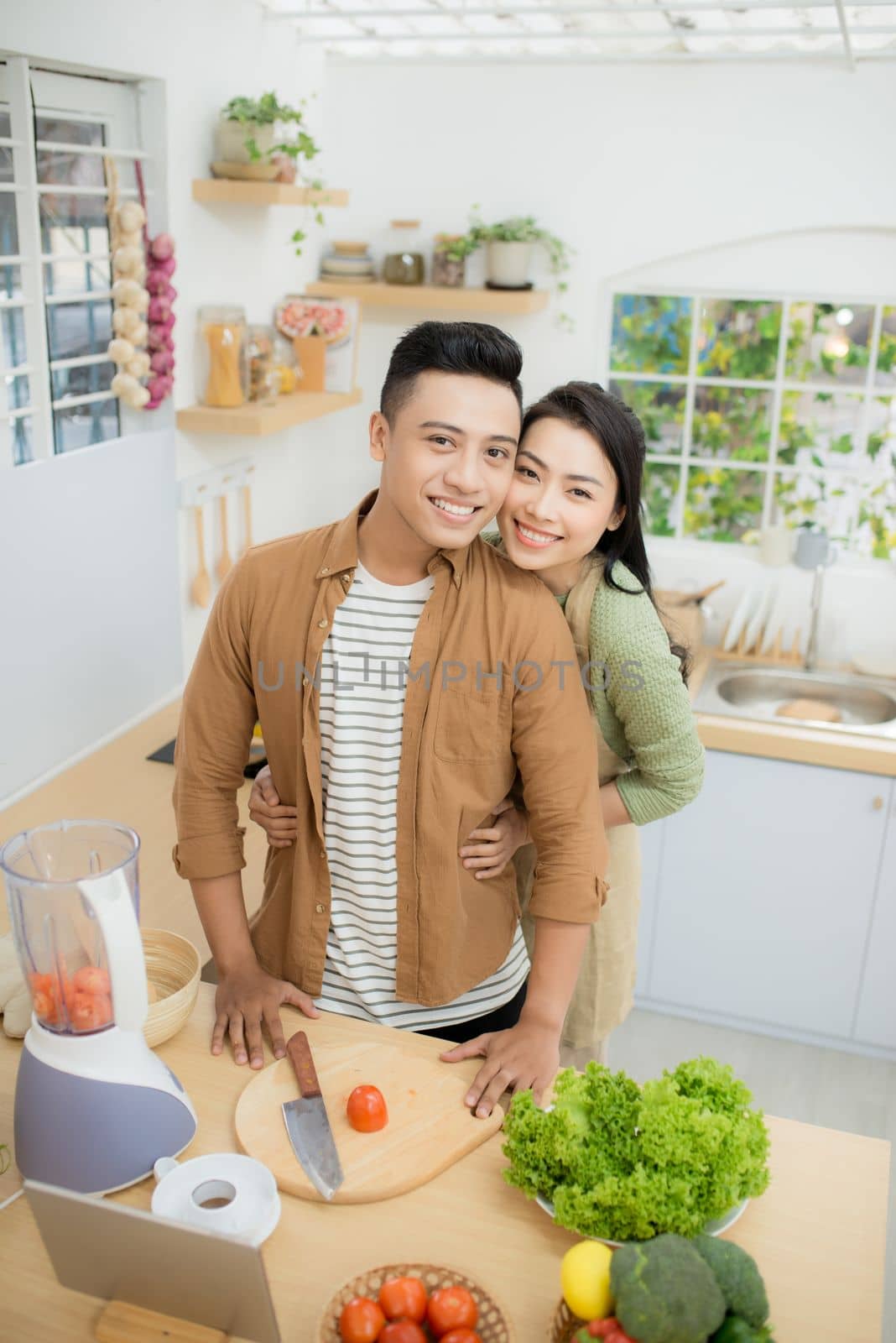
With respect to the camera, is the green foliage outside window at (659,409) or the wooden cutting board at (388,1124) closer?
the wooden cutting board at (388,1124)

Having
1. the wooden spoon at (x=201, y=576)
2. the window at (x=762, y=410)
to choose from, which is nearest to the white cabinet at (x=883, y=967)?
the window at (x=762, y=410)

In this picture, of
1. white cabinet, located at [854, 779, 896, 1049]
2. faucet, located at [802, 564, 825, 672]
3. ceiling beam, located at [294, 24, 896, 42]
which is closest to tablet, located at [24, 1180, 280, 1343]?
white cabinet, located at [854, 779, 896, 1049]

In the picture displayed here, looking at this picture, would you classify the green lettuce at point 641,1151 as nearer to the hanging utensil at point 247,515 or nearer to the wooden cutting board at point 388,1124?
the wooden cutting board at point 388,1124

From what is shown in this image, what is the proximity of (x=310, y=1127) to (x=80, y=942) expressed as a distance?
1.00 feet

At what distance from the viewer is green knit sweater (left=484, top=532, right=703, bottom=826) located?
4.89ft

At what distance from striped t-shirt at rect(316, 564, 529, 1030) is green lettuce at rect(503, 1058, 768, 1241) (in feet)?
1.12

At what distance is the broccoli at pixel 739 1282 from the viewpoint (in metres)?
0.92

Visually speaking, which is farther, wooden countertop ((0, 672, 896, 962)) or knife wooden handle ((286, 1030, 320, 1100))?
wooden countertop ((0, 672, 896, 962))

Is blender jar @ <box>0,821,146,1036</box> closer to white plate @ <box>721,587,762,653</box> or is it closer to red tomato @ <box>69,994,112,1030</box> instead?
red tomato @ <box>69,994,112,1030</box>

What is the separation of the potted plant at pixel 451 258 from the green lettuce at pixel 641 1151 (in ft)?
8.57

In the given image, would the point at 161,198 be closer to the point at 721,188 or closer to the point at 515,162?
the point at 515,162

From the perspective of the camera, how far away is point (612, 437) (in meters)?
1.48

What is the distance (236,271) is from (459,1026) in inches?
83.3

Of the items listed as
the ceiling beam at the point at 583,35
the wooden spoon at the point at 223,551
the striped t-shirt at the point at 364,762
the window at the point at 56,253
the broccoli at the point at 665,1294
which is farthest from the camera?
the wooden spoon at the point at 223,551
